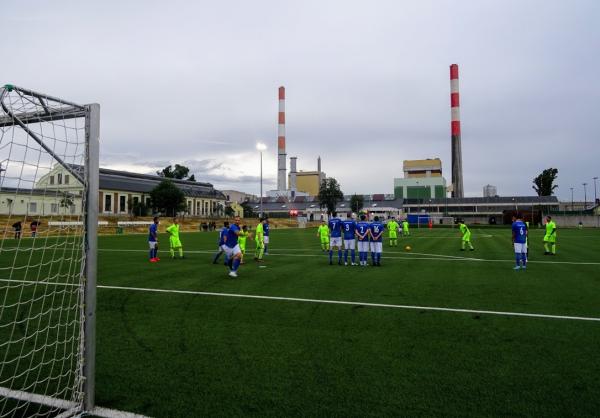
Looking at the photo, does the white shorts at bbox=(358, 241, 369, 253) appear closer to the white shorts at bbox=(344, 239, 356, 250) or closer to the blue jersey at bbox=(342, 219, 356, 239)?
the white shorts at bbox=(344, 239, 356, 250)

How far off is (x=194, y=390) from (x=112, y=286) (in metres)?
6.73

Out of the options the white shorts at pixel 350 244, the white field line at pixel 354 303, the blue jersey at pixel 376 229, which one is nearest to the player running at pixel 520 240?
the blue jersey at pixel 376 229

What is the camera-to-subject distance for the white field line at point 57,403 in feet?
11.6

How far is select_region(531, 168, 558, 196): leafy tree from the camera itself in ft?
297

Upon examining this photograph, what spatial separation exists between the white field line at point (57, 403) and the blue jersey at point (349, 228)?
1126cm

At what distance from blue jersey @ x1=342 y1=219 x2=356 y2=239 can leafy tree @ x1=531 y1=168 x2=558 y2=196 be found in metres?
94.7

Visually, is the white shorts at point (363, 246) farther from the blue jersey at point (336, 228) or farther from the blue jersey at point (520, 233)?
the blue jersey at point (520, 233)

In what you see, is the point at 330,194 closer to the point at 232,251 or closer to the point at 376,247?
the point at 376,247

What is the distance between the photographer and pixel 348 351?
16.7ft

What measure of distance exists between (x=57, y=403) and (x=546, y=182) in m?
106

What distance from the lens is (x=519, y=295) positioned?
8.67 meters

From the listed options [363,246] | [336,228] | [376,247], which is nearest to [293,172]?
[336,228]

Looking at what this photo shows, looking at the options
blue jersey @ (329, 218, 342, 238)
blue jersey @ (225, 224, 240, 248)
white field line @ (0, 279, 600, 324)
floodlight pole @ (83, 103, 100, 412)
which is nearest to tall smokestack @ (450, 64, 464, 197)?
blue jersey @ (329, 218, 342, 238)

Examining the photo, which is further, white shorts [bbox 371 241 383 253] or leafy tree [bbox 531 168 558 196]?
leafy tree [bbox 531 168 558 196]
